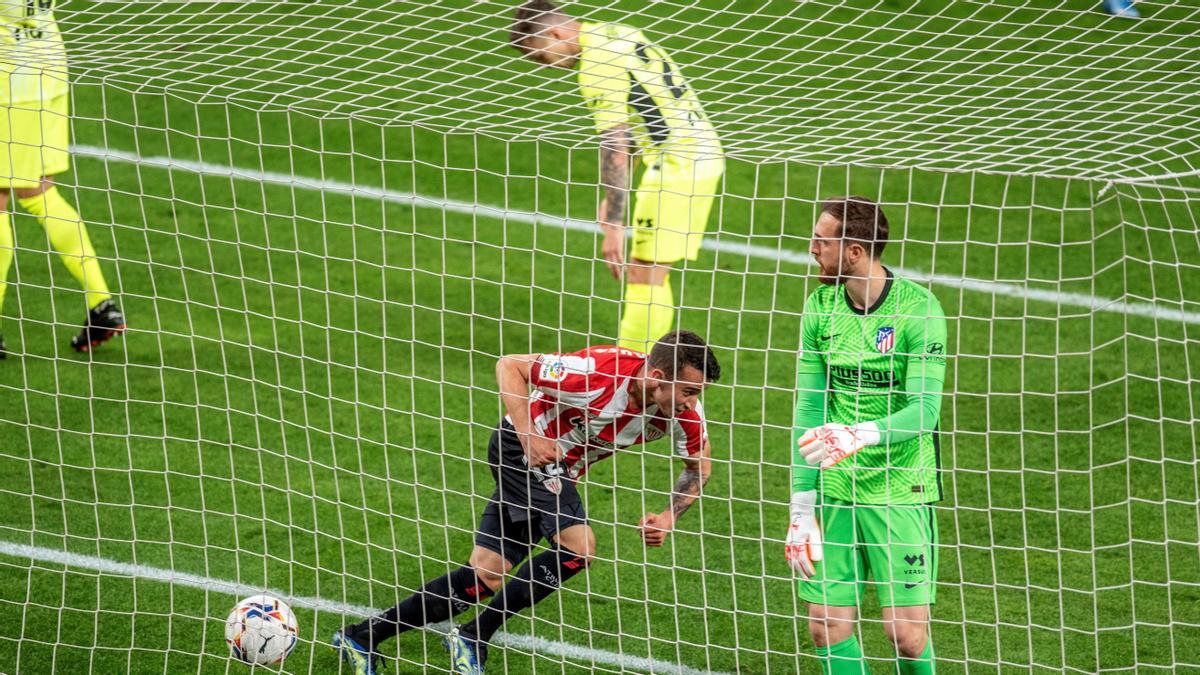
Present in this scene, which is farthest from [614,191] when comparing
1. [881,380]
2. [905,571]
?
[905,571]

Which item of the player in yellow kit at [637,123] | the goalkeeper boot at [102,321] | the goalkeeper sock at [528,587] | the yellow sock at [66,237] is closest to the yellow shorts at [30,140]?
the yellow sock at [66,237]

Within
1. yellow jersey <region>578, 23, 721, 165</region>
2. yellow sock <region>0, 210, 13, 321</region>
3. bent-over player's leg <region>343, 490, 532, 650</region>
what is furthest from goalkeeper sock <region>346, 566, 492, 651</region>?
yellow sock <region>0, 210, 13, 321</region>

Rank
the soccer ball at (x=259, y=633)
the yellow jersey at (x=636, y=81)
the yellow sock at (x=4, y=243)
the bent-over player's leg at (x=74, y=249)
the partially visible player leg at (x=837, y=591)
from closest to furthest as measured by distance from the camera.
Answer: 1. the partially visible player leg at (x=837, y=591)
2. the soccer ball at (x=259, y=633)
3. the yellow jersey at (x=636, y=81)
4. the yellow sock at (x=4, y=243)
5. the bent-over player's leg at (x=74, y=249)

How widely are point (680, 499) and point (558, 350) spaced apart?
4.44 ft

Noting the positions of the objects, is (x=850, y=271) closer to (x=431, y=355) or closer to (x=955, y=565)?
(x=955, y=565)

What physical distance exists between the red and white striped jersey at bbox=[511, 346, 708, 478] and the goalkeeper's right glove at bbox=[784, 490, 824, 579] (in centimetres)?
41

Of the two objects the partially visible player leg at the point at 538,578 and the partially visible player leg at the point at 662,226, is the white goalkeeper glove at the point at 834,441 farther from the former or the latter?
the partially visible player leg at the point at 662,226

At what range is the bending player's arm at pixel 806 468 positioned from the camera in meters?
3.88

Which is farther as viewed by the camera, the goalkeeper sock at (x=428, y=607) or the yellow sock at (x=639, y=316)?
the yellow sock at (x=639, y=316)

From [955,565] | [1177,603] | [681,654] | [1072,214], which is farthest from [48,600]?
[1072,214]

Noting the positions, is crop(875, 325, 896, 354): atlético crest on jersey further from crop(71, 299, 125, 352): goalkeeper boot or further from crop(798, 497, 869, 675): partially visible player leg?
crop(71, 299, 125, 352): goalkeeper boot

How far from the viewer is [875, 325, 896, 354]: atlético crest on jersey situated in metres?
3.87

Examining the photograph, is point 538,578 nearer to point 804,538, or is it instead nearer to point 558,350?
point 804,538

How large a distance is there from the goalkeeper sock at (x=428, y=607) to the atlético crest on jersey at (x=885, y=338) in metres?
1.50
